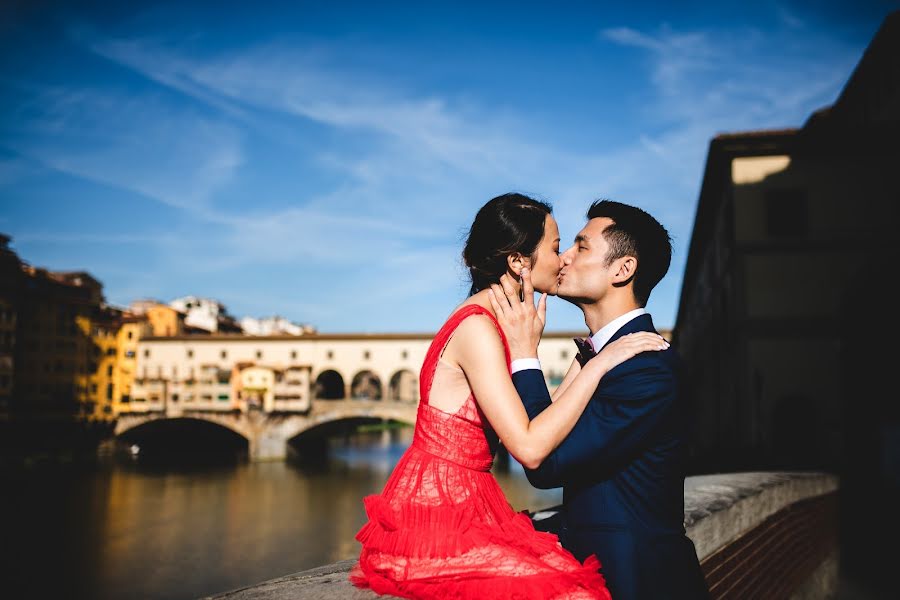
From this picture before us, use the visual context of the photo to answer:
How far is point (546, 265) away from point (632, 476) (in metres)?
0.72

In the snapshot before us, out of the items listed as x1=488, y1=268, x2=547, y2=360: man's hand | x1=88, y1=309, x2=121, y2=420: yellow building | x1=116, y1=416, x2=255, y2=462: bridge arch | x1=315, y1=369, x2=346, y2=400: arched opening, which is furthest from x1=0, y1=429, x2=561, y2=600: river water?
x1=315, y1=369, x2=346, y2=400: arched opening

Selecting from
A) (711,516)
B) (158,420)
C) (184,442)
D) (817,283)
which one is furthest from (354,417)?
(711,516)

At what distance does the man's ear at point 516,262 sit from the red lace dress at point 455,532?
23cm

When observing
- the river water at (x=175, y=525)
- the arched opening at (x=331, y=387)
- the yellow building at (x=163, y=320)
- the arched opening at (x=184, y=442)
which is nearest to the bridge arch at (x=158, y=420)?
the arched opening at (x=184, y=442)

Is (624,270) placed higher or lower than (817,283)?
lower

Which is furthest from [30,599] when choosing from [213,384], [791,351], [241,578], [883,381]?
[213,384]

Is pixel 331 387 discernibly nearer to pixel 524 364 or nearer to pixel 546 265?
pixel 546 265

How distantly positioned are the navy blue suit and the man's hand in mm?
111

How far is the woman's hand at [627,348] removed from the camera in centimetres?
178

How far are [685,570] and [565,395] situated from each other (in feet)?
1.88

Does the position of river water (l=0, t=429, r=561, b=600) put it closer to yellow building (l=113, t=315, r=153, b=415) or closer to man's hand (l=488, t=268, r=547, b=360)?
man's hand (l=488, t=268, r=547, b=360)

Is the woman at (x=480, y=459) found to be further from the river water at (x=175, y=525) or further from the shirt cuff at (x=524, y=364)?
the river water at (x=175, y=525)

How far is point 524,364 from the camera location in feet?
6.22

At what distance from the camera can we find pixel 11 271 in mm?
43344
